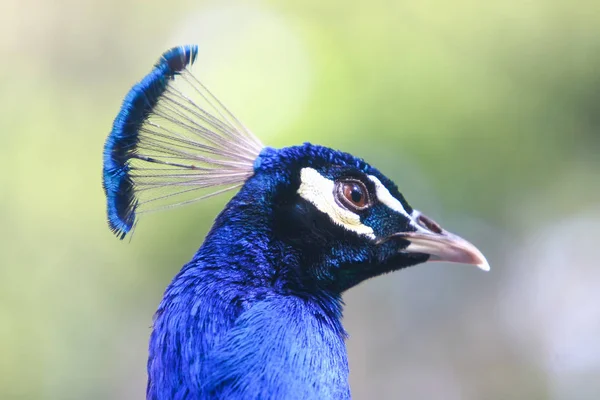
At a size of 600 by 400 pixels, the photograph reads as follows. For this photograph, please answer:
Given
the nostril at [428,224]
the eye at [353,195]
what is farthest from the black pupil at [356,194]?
the nostril at [428,224]

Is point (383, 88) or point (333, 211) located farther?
point (383, 88)

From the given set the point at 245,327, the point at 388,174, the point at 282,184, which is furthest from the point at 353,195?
the point at 388,174

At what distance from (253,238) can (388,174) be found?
6.79 ft

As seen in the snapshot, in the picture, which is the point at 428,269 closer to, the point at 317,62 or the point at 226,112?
the point at 317,62

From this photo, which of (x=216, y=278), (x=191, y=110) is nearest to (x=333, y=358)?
(x=216, y=278)

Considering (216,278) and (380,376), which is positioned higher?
(216,278)

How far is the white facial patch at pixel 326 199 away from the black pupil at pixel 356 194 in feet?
0.08

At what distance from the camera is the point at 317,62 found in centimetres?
297

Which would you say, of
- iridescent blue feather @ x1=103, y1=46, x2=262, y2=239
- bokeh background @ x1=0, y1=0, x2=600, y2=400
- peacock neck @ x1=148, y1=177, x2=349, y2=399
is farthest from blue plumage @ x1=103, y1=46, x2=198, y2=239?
bokeh background @ x1=0, y1=0, x2=600, y2=400

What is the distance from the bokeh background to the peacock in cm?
162

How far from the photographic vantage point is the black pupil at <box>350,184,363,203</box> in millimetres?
1050

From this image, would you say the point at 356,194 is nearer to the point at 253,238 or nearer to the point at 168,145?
the point at 253,238

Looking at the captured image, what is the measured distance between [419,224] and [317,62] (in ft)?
6.64

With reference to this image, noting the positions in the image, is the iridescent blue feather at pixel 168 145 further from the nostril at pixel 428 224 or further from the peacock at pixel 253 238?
the nostril at pixel 428 224
